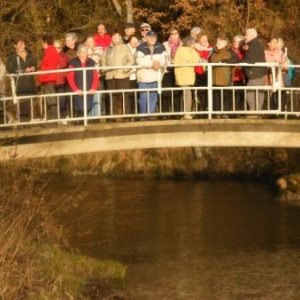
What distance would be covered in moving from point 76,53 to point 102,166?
11.6 m

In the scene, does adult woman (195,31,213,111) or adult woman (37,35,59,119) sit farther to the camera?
adult woman (195,31,213,111)

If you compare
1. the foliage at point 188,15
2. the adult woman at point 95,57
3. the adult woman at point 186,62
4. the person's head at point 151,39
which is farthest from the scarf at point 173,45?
the foliage at point 188,15

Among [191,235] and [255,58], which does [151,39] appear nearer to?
[255,58]

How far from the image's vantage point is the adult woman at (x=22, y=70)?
66.4ft

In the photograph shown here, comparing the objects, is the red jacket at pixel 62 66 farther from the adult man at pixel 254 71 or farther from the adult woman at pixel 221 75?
the adult man at pixel 254 71

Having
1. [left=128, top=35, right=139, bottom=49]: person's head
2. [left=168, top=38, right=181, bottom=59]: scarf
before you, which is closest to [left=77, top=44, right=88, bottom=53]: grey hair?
[left=128, top=35, right=139, bottom=49]: person's head

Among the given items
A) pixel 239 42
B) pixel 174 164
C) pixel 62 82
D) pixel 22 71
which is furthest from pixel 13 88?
pixel 174 164

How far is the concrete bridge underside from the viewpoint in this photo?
2056 centimetres

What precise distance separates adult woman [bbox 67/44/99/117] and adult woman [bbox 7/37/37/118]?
0.59 metres

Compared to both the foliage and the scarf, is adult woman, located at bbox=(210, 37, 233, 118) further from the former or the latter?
the foliage

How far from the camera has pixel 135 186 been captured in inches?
1205

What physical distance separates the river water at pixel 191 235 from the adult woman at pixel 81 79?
2054 millimetres

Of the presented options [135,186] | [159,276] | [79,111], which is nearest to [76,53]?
[79,111]

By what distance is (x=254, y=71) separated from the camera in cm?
2130
